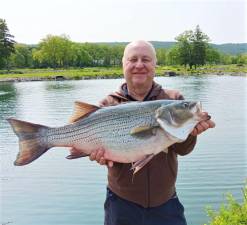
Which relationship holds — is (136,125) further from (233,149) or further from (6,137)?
(6,137)

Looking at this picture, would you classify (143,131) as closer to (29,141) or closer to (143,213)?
(143,213)

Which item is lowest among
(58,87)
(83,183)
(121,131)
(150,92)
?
(58,87)

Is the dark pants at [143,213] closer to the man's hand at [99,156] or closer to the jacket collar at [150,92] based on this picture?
the man's hand at [99,156]

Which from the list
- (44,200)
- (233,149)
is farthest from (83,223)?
(233,149)

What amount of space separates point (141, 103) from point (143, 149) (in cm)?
40

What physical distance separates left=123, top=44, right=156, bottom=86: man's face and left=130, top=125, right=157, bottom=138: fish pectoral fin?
1.64 ft

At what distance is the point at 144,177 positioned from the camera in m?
3.87

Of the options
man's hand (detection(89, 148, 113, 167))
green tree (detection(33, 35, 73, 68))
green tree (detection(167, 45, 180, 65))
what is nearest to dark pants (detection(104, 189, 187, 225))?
man's hand (detection(89, 148, 113, 167))

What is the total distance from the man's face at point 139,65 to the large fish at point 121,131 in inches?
10.7

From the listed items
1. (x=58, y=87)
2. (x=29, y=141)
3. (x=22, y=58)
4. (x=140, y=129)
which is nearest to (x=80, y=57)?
(x=22, y=58)

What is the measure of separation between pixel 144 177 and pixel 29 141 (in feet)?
3.35

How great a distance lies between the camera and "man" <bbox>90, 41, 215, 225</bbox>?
387cm

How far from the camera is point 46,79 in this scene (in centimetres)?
6738

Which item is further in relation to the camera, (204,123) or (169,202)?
(169,202)
